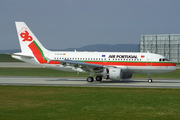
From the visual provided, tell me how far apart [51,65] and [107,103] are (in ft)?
65.3

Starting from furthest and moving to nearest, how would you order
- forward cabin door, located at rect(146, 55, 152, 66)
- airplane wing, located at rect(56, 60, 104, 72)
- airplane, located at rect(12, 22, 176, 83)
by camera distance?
forward cabin door, located at rect(146, 55, 152, 66) → airplane, located at rect(12, 22, 176, 83) → airplane wing, located at rect(56, 60, 104, 72)

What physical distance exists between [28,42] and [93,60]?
9.70 meters

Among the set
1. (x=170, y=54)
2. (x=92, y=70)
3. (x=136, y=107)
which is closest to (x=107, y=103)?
(x=136, y=107)

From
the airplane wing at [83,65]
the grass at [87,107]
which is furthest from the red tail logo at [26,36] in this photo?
the grass at [87,107]

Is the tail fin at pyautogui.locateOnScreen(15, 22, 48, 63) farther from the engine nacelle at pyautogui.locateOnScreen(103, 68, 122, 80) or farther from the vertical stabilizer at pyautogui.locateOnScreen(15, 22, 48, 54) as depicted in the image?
the engine nacelle at pyautogui.locateOnScreen(103, 68, 122, 80)

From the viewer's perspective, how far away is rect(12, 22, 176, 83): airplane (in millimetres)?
34422

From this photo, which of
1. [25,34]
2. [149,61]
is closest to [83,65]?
[149,61]

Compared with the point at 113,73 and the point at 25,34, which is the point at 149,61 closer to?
the point at 113,73

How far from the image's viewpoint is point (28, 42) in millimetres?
37438

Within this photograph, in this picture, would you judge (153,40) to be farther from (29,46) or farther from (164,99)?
(164,99)

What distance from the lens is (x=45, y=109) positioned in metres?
15.6

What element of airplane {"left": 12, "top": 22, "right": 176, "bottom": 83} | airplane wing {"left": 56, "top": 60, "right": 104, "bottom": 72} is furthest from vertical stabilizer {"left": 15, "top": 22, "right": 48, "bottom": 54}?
airplane wing {"left": 56, "top": 60, "right": 104, "bottom": 72}

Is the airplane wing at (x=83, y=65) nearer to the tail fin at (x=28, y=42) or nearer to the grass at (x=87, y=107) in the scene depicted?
the tail fin at (x=28, y=42)

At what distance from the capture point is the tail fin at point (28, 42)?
37.3 metres
